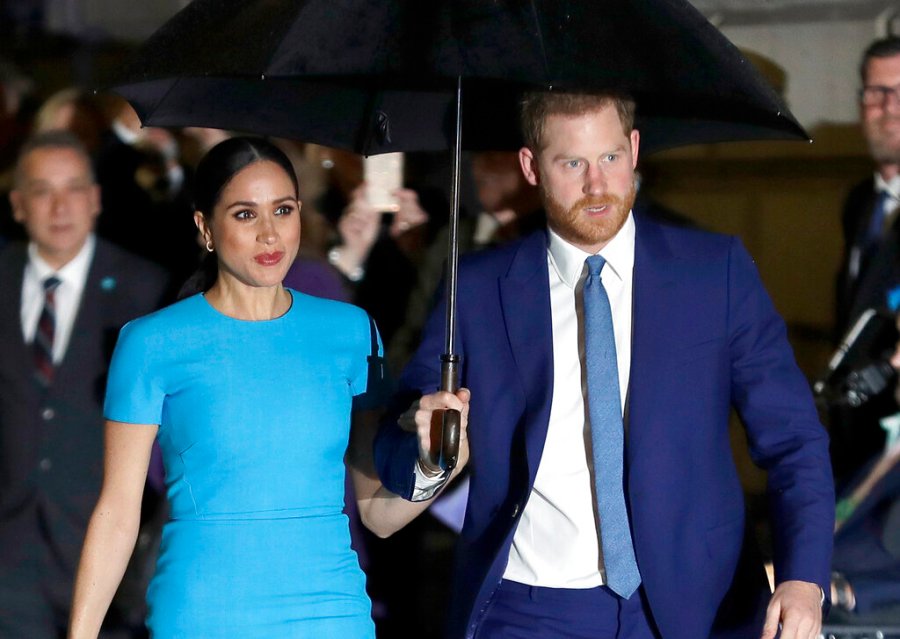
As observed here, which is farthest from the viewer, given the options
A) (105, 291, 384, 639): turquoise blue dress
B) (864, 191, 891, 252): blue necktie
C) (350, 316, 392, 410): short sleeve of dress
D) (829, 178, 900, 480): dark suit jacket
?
(864, 191, 891, 252): blue necktie

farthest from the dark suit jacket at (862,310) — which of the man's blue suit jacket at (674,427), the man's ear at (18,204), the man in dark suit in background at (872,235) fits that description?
the man's ear at (18,204)

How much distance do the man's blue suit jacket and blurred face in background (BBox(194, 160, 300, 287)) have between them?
392mm

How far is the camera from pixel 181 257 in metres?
6.16

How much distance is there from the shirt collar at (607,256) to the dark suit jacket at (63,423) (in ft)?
6.81

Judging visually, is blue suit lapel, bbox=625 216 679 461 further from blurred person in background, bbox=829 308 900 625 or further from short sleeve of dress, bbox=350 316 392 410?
blurred person in background, bbox=829 308 900 625

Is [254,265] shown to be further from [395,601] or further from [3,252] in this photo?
[395,601]

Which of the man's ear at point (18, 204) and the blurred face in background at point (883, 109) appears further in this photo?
the man's ear at point (18, 204)

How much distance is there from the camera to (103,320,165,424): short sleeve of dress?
3.50 metres

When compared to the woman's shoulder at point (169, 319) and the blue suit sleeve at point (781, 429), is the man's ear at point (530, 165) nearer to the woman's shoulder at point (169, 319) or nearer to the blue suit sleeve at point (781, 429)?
the blue suit sleeve at point (781, 429)

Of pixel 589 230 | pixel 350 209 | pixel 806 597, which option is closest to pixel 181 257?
pixel 350 209

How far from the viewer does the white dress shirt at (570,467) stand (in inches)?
133

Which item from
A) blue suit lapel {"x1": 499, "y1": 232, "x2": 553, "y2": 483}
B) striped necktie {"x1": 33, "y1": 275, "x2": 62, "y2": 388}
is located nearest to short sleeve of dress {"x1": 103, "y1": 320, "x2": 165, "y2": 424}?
blue suit lapel {"x1": 499, "y1": 232, "x2": 553, "y2": 483}

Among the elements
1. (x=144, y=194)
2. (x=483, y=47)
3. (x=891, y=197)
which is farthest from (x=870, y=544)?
(x=144, y=194)

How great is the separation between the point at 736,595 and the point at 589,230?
882mm
